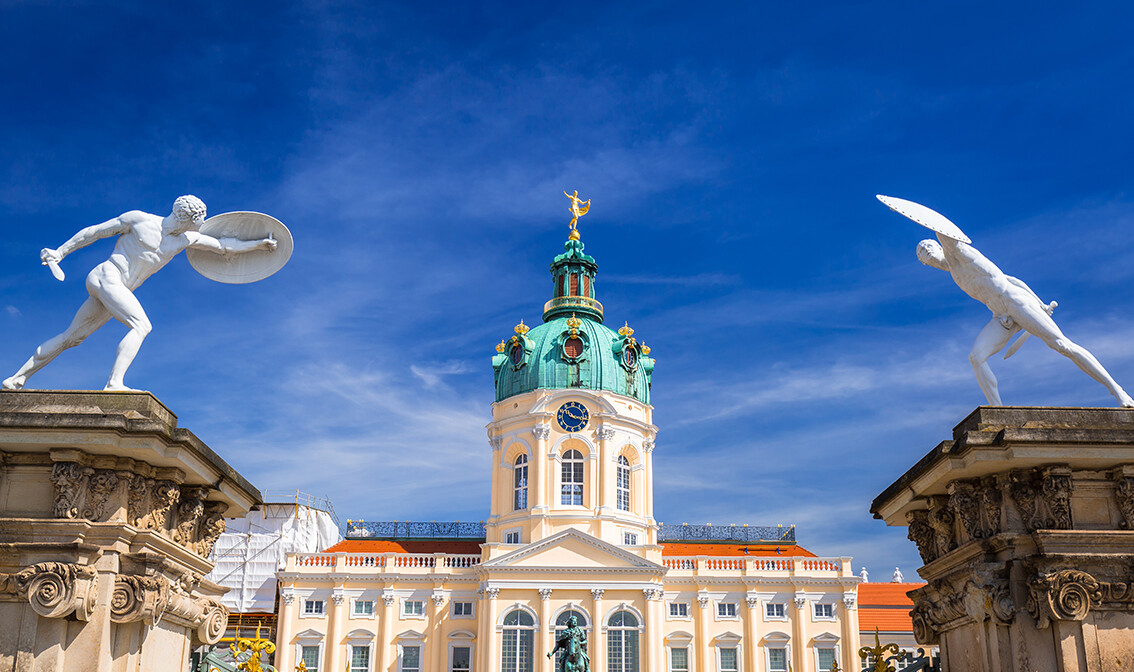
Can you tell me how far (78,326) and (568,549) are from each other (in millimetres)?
40690

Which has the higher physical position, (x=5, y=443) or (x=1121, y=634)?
(x=5, y=443)

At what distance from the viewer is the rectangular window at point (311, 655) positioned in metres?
51.7

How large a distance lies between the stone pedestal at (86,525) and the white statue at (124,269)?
0.74 m

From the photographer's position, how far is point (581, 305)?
200 ft

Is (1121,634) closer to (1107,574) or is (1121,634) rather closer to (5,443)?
(1107,574)

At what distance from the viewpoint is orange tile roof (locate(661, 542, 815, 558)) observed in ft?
199

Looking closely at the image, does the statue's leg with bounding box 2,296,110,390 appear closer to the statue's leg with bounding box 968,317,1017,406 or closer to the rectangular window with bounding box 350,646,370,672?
the statue's leg with bounding box 968,317,1017,406

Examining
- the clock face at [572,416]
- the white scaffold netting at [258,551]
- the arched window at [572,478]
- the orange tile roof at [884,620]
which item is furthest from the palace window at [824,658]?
the white scaffold netting at [258,551]

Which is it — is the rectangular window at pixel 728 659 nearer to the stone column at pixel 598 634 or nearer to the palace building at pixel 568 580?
the palace building at pixel 568 580

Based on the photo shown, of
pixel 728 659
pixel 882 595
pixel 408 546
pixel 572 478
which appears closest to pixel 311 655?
pixel 408 546

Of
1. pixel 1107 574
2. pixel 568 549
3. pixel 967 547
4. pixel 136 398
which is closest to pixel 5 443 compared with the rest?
pixel 136 398

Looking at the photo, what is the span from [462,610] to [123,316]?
42.9 metres

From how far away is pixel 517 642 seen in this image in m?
50.2

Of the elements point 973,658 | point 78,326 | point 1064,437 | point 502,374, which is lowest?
point 973,658
